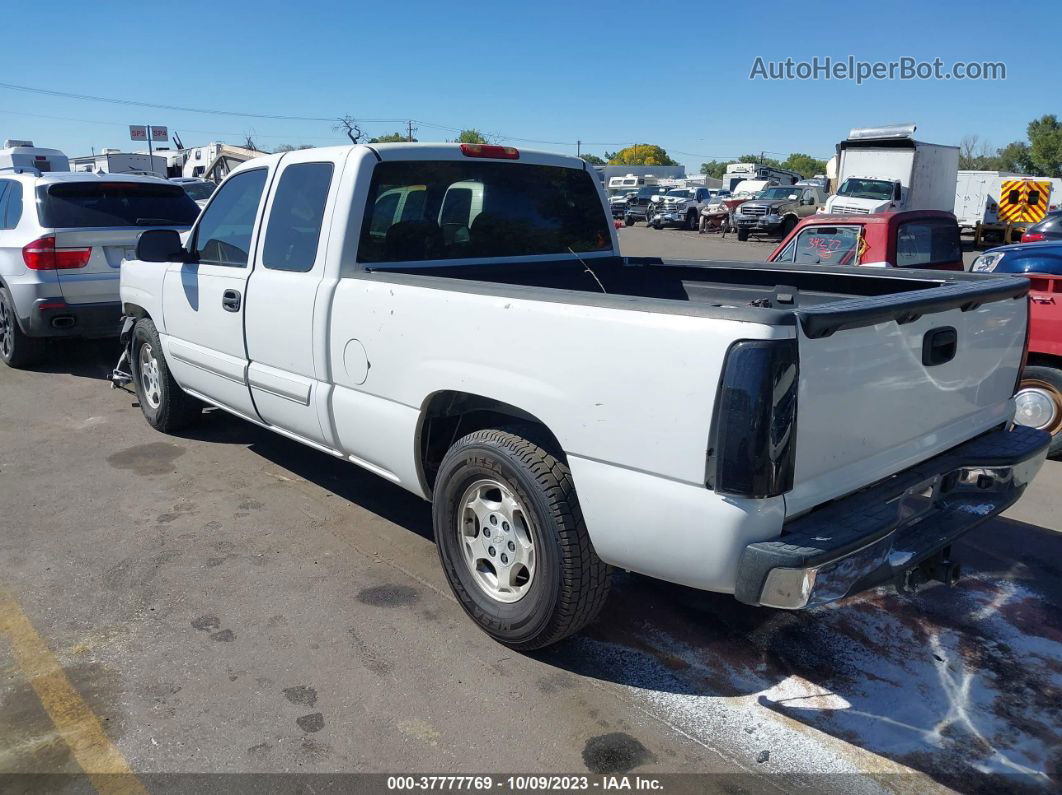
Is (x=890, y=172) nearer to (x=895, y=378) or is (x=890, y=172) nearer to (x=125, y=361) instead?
(x=125, y=361)

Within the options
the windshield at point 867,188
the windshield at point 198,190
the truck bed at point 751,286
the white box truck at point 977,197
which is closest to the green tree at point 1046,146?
the white box truck at point 977,197

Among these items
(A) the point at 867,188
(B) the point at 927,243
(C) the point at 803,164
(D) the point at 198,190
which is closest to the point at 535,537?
(B) the point at 927,243

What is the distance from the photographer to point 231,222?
503cm

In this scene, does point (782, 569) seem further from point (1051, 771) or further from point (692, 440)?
point (1051, 771)

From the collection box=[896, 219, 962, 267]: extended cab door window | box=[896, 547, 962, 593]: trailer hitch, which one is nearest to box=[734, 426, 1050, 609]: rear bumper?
box=[896, 547, 962, 593]: trailer hitch

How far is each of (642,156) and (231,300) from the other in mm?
131317

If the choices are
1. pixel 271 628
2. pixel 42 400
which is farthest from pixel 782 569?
pixel 42 400

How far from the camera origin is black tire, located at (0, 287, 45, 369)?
8.13 m

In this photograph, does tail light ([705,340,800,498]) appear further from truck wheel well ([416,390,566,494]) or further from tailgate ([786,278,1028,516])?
truck wheel well ([416,390,566,494])

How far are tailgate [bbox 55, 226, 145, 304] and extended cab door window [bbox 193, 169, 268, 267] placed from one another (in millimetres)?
3017

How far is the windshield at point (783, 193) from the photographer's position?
2947 cm

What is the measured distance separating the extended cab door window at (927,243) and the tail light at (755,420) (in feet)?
20.4

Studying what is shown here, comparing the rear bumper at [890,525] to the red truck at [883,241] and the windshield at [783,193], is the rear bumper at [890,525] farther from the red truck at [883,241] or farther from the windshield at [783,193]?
the windshield at [783,193]

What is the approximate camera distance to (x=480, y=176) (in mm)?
4617
